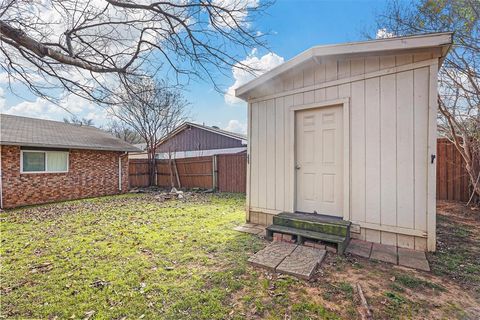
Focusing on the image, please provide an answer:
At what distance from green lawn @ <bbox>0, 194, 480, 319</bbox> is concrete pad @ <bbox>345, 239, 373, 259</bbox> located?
0.16 meters

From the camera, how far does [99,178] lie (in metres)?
9.97

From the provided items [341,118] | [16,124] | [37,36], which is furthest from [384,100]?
[16,124]

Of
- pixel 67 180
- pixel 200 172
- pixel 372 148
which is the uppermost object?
pixel 372 148

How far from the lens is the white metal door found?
3.80 metres

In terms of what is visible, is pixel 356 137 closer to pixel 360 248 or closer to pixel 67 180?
pixel 360 248

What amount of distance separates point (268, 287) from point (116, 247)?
8.16 ft

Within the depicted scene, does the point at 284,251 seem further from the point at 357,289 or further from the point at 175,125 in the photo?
the point at 175,125

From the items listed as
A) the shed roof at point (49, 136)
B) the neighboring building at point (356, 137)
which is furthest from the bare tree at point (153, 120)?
the neighboring building at point (356, 137)

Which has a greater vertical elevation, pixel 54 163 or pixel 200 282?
pixel 54 163

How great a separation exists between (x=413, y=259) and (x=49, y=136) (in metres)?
11.3

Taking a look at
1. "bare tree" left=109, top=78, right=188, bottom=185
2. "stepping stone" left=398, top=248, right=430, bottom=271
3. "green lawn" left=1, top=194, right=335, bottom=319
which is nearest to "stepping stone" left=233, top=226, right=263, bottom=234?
"green lawn" left=1, top=194, right=335, bottom=319

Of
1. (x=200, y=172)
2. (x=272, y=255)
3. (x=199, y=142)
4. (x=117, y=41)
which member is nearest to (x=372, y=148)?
(x=272, y=255)

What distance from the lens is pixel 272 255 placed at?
10.0ft

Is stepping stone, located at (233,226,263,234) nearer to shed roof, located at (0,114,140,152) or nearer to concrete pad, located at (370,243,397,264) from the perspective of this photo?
concrete pad, located at (370,243,397,264)
